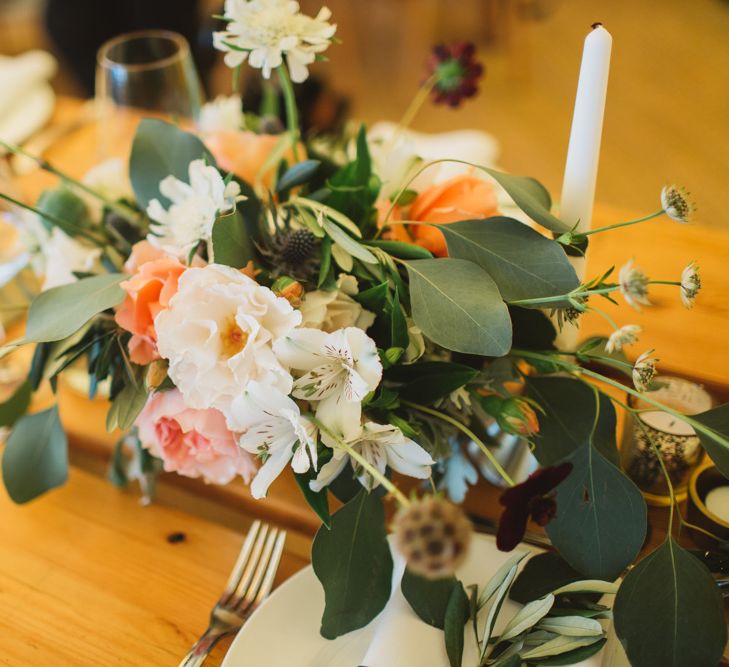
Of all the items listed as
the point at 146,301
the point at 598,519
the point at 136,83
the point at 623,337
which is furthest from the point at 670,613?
the point at 136,83

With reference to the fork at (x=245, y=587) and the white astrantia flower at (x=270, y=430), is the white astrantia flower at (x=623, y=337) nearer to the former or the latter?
the white astrantia flower at (x=270, y=430)

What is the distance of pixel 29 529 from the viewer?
65cm

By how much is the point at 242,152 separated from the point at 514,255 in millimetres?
306

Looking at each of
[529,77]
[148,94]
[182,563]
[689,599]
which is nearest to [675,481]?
[689,599]

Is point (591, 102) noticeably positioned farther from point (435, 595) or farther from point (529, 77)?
point (529, 77)

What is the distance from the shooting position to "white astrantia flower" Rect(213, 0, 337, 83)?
56 cm

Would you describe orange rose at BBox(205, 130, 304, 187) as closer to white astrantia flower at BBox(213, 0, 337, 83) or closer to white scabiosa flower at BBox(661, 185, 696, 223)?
white astrantia flower at BBox(213, 0, 337, 83)

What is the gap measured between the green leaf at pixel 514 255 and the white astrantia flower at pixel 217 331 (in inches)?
5.7

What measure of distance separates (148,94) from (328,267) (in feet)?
1.79

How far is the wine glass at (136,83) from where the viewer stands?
0.91m

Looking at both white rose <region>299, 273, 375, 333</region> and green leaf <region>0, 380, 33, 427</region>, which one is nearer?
white rose <region>299, 273, 375, 333</region>

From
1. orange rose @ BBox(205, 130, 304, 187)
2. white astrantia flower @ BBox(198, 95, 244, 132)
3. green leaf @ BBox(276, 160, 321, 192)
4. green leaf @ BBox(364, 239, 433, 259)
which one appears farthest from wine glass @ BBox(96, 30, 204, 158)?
green leaf @ BBox(364, 239, 433, 259)

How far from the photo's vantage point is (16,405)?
654mm

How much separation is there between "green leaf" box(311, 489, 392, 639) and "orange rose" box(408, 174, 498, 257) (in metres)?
0.21
